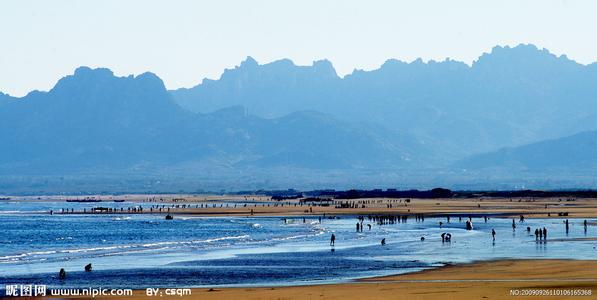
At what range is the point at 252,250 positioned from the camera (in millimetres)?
71188

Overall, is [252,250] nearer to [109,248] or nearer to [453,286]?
[109,248]

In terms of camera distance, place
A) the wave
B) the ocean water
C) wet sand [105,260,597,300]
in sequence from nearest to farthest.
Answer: wet sand [105,260,597,300], the ocean water, the wave

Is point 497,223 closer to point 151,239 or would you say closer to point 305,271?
point 151,239

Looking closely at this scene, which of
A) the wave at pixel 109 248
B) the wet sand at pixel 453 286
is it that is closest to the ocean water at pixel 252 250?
the wave at pixel 109 248

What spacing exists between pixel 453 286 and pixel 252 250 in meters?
28.1

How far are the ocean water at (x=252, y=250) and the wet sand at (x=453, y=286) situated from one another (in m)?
3.06

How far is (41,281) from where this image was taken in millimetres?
50844

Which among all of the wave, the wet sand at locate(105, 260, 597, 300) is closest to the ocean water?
the wave

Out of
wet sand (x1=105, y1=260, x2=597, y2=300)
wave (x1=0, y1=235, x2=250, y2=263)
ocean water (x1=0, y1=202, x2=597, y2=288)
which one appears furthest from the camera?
wave (x1=0, y1=235, x2=250, y2=263)

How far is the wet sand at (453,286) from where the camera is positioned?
42188mm

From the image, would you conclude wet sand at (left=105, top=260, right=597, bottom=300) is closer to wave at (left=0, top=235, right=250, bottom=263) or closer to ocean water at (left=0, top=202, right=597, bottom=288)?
ocean water at (left=0, top=202, right=597, bottom=288)

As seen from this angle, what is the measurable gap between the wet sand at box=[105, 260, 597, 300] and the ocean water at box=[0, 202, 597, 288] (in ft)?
10.0

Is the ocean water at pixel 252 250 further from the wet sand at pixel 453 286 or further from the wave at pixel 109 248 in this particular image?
the wet sand at pixel 453 286

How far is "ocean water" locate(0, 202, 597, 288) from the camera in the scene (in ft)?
174
